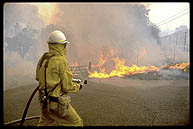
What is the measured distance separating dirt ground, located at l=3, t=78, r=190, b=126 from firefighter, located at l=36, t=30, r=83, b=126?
1452 millimetres

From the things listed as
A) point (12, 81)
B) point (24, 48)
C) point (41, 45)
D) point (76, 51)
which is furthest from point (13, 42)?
point (76, 51)

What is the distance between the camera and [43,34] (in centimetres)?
1375

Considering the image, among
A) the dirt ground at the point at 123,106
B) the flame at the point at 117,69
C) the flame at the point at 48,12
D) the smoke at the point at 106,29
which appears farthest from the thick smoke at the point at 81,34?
the dirt ground at the point at 123,106

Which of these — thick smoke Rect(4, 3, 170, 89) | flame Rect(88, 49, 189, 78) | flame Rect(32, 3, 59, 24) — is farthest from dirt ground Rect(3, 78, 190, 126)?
flame Rect(32, 3, 59, 24)

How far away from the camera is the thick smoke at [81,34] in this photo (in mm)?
13164

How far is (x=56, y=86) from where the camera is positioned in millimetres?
3402

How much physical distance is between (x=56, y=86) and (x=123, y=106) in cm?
347

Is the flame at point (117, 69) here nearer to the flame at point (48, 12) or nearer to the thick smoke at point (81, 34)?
the thick smoke at point (81, 34)

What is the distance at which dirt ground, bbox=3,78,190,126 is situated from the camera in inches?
200

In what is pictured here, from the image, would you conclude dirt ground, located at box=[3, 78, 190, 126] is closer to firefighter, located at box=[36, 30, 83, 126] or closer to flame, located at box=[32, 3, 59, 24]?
firefighter, located at box=[36, 30, 83, 126]

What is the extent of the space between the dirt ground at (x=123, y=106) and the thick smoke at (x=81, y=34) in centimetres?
505

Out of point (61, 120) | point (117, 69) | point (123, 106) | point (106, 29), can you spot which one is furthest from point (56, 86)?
point (106, 29)

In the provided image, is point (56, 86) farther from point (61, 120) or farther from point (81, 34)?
point (81, 34)

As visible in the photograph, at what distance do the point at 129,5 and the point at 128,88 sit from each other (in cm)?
845
